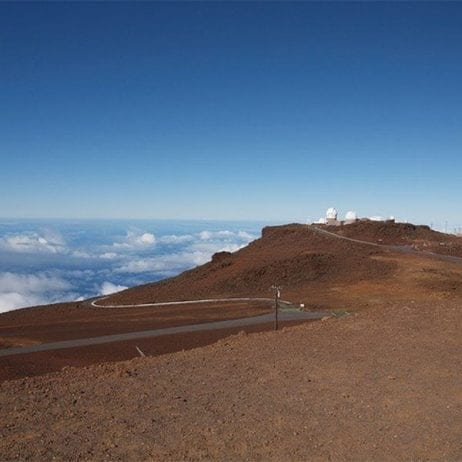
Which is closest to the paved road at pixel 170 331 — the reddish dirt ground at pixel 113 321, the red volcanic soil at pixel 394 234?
the reddish dirt ground at pixel 113 321

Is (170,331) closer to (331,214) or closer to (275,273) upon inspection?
(275,273)

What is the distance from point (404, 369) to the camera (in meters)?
10.9

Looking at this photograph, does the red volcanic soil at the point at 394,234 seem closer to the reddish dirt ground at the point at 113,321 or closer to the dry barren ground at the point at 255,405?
the reddish dirt ground at the point at 113,321

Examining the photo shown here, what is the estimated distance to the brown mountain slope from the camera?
32094 millimetres

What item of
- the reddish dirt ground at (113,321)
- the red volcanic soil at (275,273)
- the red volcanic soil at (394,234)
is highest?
the red volcanic soil at (394,234)

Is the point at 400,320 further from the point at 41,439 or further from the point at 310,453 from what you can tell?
the point at 41,439

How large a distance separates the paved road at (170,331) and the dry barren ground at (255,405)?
9.90 m

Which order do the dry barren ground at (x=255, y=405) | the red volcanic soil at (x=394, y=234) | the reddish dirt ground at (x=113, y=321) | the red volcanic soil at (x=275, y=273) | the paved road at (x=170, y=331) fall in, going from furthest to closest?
the red volcanic soil at (x=394, y=234) < the red volcanic soil at (x=275, y=273) < the reddish dirt ground at (x=113, y=321) < the paved road at (x=170, y=331) < the dry barren ground at (x=255, y=405)

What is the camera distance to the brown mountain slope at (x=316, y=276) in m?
32.1

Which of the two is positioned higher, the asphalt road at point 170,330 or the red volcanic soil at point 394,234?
the red volcanic soil at point 394,234

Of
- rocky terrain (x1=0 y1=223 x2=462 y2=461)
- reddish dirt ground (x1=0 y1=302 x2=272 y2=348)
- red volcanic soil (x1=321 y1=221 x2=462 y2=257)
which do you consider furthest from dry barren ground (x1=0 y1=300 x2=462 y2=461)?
red volcanic soil (x1=321 y1=221 x2=462 y2=257)

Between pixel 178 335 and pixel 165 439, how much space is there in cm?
→ 1517

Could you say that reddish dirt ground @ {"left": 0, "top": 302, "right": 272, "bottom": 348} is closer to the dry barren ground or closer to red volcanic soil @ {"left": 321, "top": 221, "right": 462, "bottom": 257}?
the dry barren ground

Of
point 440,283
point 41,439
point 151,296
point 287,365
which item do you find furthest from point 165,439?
point 151,296
